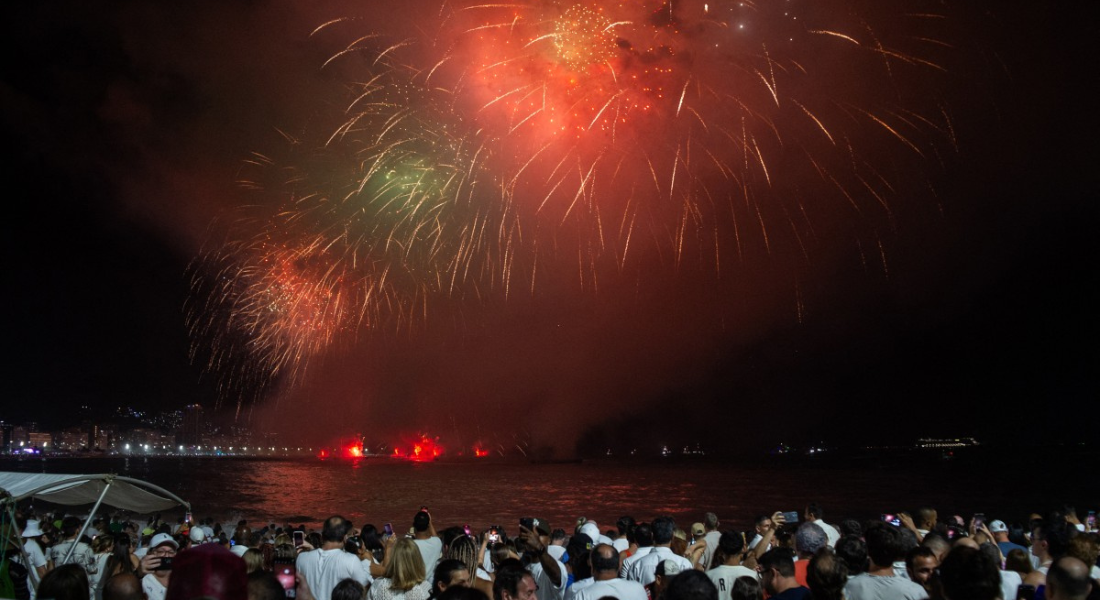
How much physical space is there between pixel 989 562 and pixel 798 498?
65.8 meters

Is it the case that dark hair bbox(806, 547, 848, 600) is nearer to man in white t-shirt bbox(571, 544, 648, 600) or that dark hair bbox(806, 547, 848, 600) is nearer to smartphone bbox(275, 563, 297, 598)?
man in white t-shirt bbox(571, 544, 648, 600)

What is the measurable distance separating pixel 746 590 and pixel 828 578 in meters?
0.59

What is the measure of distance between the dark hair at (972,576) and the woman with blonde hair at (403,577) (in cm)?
344

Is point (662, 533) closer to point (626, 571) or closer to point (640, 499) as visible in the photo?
point (626, 571)

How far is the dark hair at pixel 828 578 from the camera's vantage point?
482cm

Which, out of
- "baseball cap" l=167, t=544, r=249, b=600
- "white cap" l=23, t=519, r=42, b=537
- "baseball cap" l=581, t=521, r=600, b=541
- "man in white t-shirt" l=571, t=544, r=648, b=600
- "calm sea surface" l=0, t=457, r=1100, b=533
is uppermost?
"baseball cap" l=167, t=544, r=249, b=600

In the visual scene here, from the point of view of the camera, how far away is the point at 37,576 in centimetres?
870

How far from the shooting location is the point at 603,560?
5281mm

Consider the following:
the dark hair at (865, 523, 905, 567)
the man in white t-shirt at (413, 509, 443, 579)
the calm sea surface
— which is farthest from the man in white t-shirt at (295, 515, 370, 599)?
the calm sea surface

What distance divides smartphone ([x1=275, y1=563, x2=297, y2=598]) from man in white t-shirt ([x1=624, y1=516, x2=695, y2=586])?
3133 millimetres

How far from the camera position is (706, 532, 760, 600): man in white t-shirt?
577cm

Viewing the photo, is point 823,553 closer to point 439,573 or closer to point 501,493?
point 439,573

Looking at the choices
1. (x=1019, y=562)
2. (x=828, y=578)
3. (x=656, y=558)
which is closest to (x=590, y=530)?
(x=656, y=558)

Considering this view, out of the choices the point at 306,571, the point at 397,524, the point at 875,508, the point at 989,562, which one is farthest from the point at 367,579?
the point at 875,508
